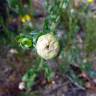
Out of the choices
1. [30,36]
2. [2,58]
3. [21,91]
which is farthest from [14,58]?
[30,36]

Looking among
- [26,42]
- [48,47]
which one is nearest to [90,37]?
[26,42]

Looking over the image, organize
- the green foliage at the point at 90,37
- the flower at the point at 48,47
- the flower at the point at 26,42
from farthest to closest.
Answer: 1. the green foliage at the point at 90,37
2. the flower at the point at 26,42
3. the flower at the point at 48,47

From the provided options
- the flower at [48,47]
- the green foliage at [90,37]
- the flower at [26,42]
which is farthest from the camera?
the green foliage at [90,37]

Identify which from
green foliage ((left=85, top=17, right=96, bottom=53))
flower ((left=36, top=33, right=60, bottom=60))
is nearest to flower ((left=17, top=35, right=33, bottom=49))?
flower ((left=36, top=33, right=60, bottom=60))

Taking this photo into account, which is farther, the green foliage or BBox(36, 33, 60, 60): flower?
the green foliage

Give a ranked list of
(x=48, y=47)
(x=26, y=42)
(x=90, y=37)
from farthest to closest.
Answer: (x=90, y=37), (x=26, y=42), (x=48, y=47)

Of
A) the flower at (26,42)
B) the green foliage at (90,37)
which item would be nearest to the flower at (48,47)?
the flower at (26,42)

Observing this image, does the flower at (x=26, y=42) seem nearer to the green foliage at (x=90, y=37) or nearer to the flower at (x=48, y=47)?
the flower at (x=48, y=47)

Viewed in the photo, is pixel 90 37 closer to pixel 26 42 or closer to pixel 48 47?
pixel 26 42

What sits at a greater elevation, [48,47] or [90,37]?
[48,47]

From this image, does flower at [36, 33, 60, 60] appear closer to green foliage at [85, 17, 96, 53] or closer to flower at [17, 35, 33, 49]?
flower at [17, 35, 33, 49]

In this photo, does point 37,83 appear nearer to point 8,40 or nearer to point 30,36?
point 8,40
